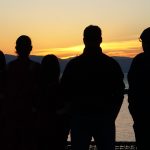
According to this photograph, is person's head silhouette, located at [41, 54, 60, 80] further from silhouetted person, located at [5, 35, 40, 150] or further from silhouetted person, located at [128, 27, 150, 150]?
silhouetted person, located at [128, 27, 150, 150]

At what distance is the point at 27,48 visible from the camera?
20.0 ft

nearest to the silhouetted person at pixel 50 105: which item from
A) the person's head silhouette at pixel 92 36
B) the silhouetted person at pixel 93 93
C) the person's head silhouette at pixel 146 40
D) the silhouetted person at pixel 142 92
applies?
the silhouetted person at pixel 93 93

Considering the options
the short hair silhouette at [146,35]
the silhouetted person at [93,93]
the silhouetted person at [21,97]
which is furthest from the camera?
the silhouetted person at [21,97]

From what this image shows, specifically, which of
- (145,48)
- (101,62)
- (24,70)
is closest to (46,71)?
(24,70)

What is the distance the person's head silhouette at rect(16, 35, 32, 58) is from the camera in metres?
6.09

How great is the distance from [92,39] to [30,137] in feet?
4.53

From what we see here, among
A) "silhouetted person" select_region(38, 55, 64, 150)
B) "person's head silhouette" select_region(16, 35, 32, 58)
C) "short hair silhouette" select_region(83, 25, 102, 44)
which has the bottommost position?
"silhouetted person" select_region(38, 55, 64, 150)

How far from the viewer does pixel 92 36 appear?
5.71 m

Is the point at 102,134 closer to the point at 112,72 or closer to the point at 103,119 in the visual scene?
the point at 103,119

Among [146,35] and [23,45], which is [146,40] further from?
[23,45]

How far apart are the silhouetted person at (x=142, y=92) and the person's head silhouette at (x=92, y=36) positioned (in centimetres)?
48

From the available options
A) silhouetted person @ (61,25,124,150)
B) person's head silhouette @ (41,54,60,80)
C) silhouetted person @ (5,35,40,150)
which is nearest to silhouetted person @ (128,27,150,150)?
silhouetted person @ (61,25,124,150)

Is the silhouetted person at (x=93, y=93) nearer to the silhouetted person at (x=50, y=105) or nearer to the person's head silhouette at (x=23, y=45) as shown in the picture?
the silhouetted person at (x=50, y=105)

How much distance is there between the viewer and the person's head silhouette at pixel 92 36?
18.7 feet
